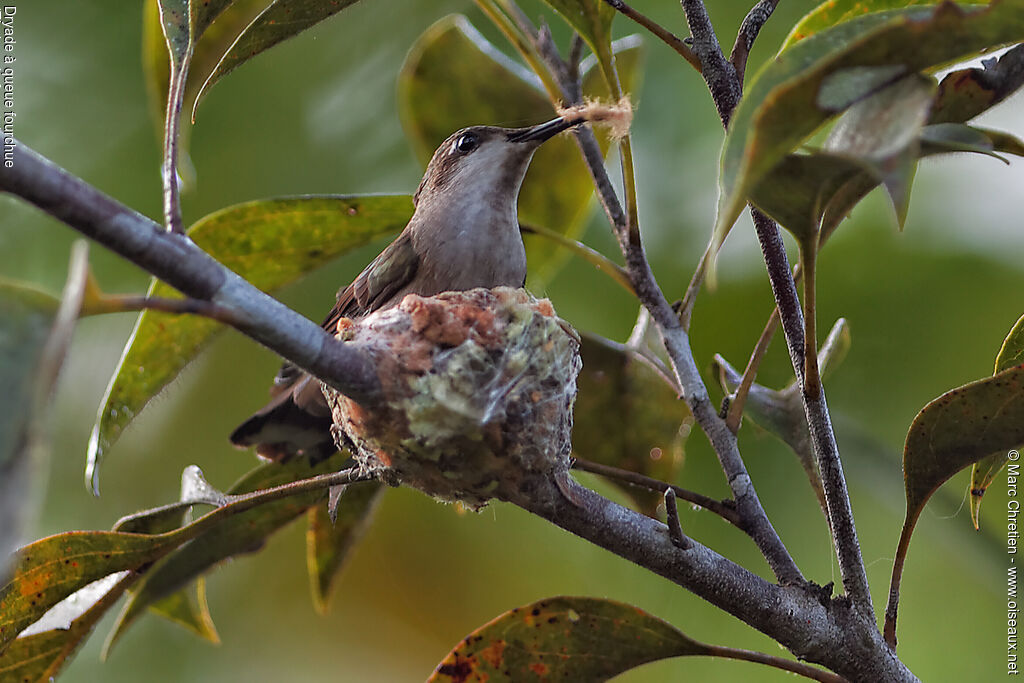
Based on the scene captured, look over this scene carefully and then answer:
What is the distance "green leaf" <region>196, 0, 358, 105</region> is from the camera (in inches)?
50.3

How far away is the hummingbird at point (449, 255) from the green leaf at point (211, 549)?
0.25 m

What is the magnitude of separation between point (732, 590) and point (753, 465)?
332 centimetres

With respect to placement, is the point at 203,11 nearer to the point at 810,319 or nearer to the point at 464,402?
the point at 464,402

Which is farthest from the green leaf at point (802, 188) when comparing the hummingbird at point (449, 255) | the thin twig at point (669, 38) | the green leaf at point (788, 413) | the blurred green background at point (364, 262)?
the blurred green background at point (364, 262)

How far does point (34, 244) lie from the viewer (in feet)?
16.3

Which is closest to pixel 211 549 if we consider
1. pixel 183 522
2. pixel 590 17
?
pixel 183 522

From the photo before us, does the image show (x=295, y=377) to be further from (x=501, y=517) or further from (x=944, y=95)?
(x=501, y=517)

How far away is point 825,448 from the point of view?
1.21m

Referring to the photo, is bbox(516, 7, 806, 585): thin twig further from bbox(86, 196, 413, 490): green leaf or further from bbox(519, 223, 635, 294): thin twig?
bbox(86, 196, 413, 490): green leaf

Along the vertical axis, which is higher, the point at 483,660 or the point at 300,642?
the point at 300,642

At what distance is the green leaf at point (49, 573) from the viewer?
1.38 m

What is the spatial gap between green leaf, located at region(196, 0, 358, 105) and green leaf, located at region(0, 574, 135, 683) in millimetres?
850

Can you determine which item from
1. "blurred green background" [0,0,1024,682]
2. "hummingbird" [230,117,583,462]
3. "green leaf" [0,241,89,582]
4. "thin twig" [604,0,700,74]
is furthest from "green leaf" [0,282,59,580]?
"blurred green background" [0,0,1024,682]

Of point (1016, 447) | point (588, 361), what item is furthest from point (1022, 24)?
point (588, 361)
